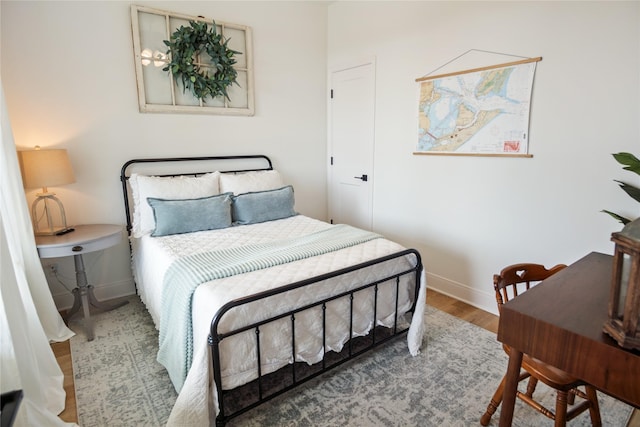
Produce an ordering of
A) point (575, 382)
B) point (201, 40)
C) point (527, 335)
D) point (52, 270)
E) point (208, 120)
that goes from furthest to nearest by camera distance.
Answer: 1. point (208, 120)
2. point (201, 40)
3. point (52, 270)
4. point (575, 382)
5. point (527, 335)

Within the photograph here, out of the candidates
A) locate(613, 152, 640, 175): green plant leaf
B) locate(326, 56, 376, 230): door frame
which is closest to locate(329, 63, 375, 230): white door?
locate(326, 56, 376, 230): door frame

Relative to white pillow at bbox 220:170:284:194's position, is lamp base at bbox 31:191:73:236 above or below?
below

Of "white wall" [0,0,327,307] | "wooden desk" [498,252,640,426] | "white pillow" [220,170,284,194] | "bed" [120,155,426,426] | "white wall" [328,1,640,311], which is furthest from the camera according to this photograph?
"white pillow" [220,170,284,194]

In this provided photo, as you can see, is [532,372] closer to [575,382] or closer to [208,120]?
[575,382]

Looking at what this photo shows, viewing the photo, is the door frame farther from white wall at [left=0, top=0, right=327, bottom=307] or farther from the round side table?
the round side table

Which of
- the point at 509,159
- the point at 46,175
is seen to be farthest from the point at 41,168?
the point at 509,159

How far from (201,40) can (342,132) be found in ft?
5.61

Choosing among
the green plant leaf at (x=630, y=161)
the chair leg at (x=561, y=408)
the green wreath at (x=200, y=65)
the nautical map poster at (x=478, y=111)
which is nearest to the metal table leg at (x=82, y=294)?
the green wreath at (x=200, y=65)

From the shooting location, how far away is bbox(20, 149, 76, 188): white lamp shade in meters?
2.43

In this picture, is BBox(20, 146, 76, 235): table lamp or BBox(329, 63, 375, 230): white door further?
BBox(329, 63, 375, 230): white door

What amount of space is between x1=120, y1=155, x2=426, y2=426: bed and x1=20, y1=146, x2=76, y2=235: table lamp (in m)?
0.51

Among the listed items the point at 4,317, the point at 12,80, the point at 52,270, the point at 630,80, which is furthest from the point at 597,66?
the point at 52,270

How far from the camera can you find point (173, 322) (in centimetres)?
194

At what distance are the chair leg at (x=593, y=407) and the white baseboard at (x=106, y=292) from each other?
3.37 meters
